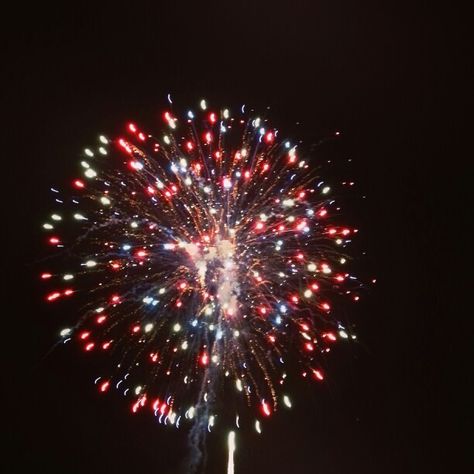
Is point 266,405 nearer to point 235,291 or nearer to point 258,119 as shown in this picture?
point 235,291

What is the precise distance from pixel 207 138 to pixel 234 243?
253 centimetres

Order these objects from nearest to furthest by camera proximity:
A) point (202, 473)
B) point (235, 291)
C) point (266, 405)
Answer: point (266, 405)
point (235, 291)
point (202, 473)

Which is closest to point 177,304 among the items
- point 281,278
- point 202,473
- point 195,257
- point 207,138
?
point 195,257

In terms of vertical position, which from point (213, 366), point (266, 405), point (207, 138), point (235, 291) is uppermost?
point (207, 138)

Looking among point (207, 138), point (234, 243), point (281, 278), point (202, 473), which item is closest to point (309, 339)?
point (281, 278)

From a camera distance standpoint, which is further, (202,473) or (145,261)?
(202,473)

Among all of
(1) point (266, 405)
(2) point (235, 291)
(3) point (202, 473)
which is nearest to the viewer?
(1) point (266, 405)

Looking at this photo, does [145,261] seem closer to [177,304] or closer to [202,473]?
[177,304]

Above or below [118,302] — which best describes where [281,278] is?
above

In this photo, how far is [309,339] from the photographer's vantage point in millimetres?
13914

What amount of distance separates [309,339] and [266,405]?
1.88 meters

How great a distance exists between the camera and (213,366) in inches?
548

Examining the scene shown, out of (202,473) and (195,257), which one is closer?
(195,257)

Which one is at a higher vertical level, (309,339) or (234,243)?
(234,243)
